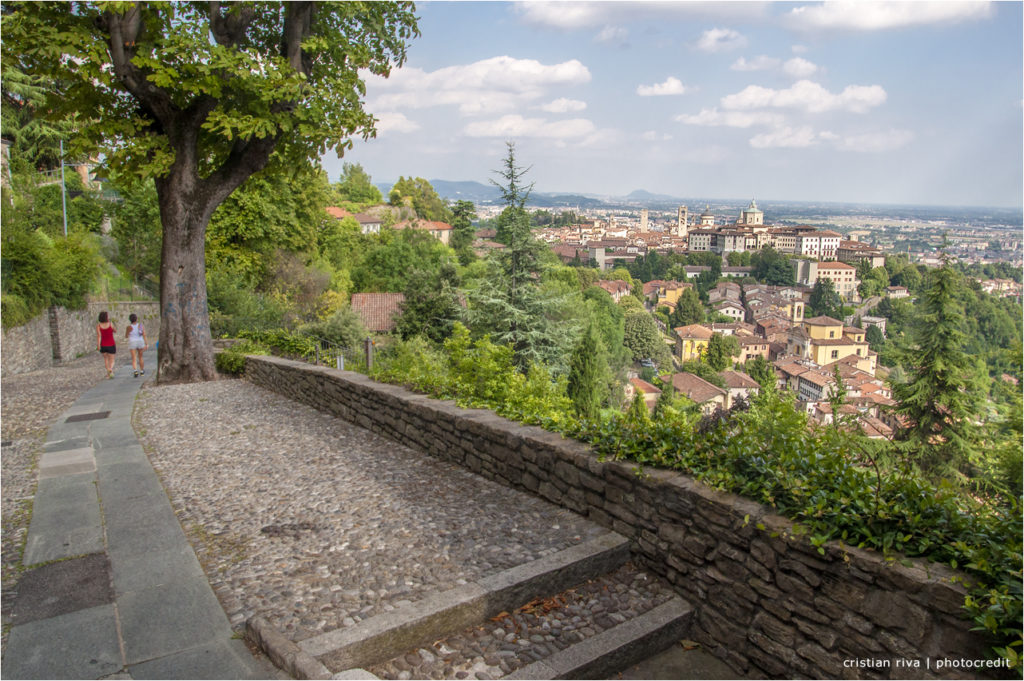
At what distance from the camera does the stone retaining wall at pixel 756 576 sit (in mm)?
2420

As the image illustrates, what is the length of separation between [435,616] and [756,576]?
1654 mm

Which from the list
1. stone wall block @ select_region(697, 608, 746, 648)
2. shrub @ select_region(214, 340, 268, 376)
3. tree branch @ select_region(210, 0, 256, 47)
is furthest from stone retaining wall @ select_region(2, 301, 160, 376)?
stone wall block @ select_region(697, 608, 746, 648)

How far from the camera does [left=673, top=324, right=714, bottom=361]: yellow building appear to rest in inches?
563

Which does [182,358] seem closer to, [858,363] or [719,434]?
[719,434]

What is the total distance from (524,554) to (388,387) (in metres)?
3.59

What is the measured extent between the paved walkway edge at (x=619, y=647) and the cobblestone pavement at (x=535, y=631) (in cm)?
8

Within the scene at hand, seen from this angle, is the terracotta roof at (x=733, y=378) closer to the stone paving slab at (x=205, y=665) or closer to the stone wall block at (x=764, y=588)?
the stone wall block at (x=764, y=588)

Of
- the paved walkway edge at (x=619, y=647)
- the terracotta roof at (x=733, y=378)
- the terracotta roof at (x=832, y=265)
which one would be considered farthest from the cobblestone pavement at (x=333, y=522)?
the terracotta roof at (x=832, y=265)

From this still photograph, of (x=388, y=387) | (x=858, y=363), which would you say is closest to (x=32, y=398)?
(x=388, y=387)

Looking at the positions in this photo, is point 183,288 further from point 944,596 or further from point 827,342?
point 944,596

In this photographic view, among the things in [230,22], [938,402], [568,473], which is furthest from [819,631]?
[938,402]

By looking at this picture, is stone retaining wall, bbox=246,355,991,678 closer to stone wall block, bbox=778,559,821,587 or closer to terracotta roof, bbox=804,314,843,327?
stone wall block, bbox=778,559,821,587

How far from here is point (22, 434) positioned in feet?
25.3

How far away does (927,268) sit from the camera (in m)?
6.55
